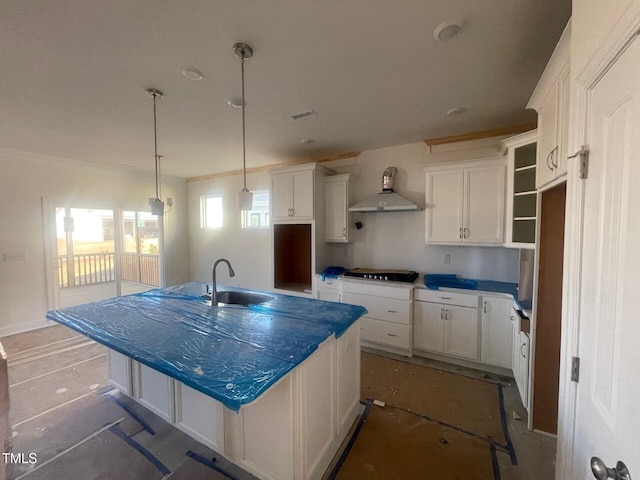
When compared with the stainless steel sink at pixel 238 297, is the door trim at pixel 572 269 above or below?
above

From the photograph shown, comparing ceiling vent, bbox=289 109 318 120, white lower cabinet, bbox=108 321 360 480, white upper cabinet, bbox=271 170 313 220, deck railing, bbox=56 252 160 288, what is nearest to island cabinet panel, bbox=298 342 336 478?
white lower cabinet, bbox=108 321 360 480

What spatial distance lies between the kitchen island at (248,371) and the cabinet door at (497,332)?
1512 mm

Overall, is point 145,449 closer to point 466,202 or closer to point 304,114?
point 304,114

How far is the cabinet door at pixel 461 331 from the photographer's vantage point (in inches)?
106

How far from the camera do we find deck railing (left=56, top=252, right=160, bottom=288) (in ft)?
18.2

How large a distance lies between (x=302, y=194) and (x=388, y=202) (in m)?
1.15

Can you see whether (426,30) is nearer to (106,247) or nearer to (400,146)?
(400,146)

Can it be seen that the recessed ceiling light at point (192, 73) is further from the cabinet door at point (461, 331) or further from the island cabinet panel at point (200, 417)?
the cabinet door at point (461, 331)

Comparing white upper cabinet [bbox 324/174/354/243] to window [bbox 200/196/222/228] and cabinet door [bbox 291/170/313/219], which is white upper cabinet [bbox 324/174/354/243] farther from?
window [bbox 200/196/222/228]

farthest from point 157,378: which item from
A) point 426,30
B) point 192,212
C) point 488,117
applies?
point 192,212

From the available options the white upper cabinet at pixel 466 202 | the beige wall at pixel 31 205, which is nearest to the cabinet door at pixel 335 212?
the white upper cabinet at pixel 466 202

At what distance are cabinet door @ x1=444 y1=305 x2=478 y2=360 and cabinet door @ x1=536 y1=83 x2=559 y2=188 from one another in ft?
4.79

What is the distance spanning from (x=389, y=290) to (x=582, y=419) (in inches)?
85.7

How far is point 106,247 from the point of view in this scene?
20.3 ft
